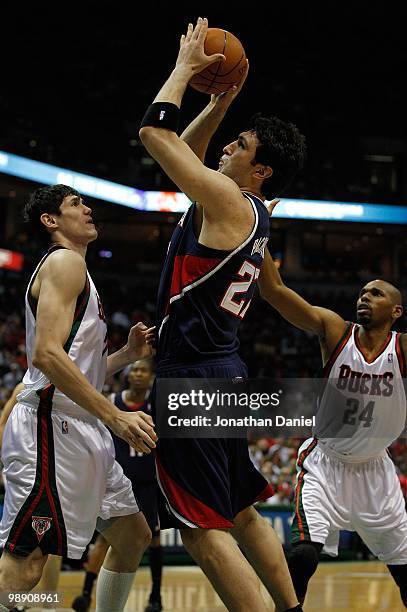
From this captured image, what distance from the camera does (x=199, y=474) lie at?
3316 mm

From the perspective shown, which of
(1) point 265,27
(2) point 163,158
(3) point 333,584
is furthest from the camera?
(1) point 265,27

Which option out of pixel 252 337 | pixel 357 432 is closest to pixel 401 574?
pixel 357 432

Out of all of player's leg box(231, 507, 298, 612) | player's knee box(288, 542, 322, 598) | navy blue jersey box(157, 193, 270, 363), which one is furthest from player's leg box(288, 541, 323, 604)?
navy blue jersey box(157, 193, 270, 363)

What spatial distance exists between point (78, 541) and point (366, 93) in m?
26.5

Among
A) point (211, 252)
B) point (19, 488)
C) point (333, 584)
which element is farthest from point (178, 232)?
point (333, 584)

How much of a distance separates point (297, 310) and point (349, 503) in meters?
1.22

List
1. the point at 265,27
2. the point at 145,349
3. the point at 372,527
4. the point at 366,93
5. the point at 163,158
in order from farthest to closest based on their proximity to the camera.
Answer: the point at 366,93
the point at 265,27
the point at 372,527
the point at 145,349
the point at 163,158

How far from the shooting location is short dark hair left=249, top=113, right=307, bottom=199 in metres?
3.70

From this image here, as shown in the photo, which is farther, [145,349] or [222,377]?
[145,349]

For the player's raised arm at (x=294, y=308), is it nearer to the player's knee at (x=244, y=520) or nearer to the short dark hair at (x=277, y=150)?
the short dark hair at (x=277, y=150)

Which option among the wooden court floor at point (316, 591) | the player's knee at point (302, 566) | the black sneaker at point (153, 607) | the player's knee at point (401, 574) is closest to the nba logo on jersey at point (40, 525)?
the player's knee at point (302, 566)

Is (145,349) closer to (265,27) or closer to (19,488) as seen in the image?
(19,488)

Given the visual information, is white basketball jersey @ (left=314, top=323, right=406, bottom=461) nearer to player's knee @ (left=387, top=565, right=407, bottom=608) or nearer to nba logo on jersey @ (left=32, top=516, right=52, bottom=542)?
player's knee @ (left=387, top=565, right=407, bottom=608)

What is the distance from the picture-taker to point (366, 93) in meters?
28.1
